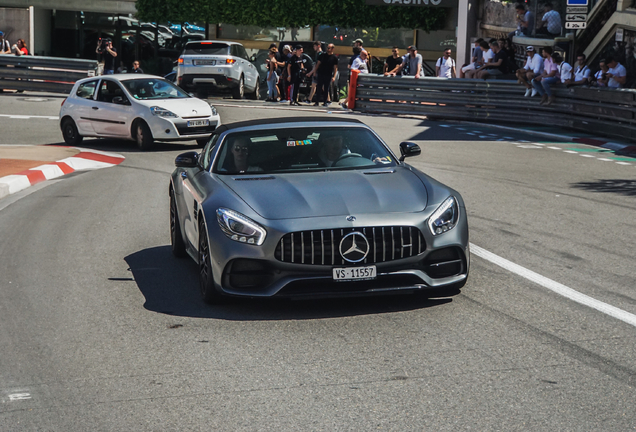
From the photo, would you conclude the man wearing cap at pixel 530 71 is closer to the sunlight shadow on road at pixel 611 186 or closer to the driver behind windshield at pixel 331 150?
the sunlight shadow on road at pixel 611 186

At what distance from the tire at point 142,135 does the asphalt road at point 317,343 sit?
26.3 ft

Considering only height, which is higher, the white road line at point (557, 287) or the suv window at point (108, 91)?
the suv window at point (108, 91)

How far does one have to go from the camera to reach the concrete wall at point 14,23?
4203 cm

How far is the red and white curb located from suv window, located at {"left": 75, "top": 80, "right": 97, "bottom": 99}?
1.29m

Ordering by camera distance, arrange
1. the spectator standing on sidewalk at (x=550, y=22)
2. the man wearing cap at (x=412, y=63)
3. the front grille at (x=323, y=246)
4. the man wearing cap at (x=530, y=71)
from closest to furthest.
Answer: the front grille at (x=323, y=246) < the man wearing cap at (x=530, y=71) < the man wearing cap at (x=412, y=63) < the spectator standing on sidewalk at (x=550, y=22)

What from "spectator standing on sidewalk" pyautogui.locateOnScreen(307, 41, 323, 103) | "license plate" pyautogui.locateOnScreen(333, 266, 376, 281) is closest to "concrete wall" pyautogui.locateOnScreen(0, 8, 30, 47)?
"spectator standing on sidewalk" pyautogui.locateOnScreen(307, 41, 323, 103)

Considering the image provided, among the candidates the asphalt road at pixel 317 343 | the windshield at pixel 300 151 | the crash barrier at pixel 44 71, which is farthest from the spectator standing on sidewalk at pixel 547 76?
the crash barrier at pixel 44 71

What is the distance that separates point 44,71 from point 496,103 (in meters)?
15.5

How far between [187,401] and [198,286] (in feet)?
8.74

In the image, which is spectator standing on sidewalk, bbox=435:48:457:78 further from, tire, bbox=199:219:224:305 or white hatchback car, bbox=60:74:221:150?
tire, bbox=199:219:224:305

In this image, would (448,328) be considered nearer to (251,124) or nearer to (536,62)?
(251,124)

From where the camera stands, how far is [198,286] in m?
7.34

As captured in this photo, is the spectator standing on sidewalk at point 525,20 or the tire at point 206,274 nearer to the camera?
the tire at point 206,274

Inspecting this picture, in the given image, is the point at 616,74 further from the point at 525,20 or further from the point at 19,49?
the point at 19,49
